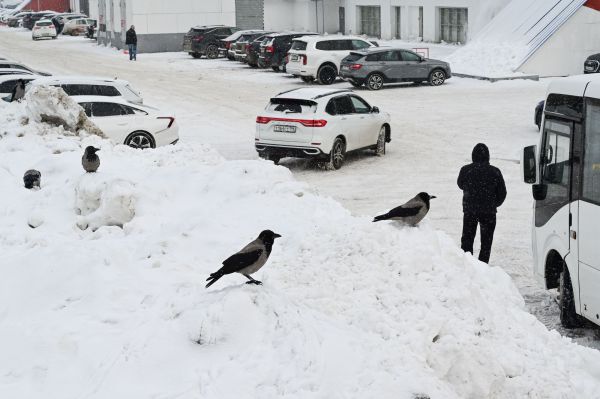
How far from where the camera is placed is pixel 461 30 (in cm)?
4684

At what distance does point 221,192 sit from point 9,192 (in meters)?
3.69

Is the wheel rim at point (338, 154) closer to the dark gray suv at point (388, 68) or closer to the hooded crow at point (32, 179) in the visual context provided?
the hooded crow at point (32, 179)

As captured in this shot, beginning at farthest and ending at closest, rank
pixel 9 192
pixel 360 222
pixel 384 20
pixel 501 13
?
1. pixel 384 20
2. pixel 501 13
3. pixel 9 192
4. pixel 360 222

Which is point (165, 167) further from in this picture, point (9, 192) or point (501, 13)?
point (501, 13)

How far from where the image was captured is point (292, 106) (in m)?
19.3

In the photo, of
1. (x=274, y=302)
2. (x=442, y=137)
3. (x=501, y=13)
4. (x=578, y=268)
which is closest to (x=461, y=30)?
(x=501, y=13)

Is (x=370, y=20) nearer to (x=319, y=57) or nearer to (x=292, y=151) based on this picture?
(x=319, y=57)

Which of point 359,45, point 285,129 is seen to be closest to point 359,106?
point 285,129

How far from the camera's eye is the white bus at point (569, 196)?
9.21 metres

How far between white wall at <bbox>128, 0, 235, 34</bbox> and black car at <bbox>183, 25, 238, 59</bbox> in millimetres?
4727

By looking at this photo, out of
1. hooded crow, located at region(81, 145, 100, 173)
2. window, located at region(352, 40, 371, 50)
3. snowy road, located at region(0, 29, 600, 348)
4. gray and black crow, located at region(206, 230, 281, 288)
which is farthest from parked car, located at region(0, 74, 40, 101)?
gray and black crow, located at region(206, 230, 281, 288)

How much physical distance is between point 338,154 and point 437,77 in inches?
614

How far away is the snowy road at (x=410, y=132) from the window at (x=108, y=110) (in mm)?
2391

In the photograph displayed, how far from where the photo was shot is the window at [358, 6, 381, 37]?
54638 millimetres
